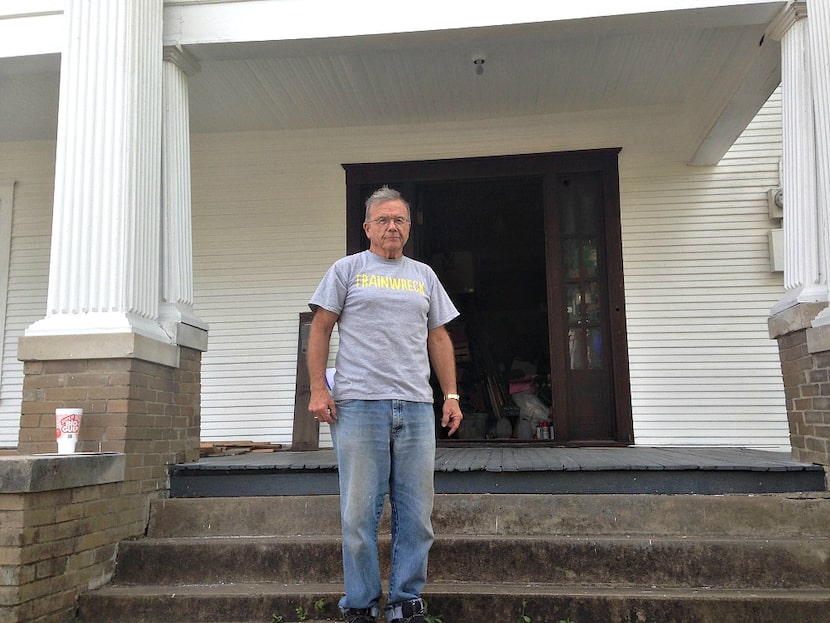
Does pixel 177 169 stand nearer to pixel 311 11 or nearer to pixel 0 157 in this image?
pixel 311 11

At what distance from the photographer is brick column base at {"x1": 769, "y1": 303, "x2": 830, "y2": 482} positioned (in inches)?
141

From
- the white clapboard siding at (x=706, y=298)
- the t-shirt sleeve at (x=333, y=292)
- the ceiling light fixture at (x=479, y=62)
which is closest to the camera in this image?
the t-shirt sleeve at (x=333, y=292)

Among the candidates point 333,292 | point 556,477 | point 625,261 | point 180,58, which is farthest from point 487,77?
point 333,292

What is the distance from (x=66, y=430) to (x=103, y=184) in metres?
1.29

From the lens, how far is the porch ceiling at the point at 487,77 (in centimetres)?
439

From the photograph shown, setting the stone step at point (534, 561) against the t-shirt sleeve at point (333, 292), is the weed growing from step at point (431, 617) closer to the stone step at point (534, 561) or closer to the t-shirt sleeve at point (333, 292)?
the stone step at point (534, 561)

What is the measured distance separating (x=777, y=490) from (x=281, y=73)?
4.26 m

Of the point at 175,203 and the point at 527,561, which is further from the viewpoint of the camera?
the point at 175,203

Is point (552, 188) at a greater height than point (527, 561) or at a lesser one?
greater

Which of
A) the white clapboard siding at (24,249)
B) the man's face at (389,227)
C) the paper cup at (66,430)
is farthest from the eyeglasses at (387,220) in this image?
the white clapboard siding at (24,249)

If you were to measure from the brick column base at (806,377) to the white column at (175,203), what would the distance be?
3414 mm

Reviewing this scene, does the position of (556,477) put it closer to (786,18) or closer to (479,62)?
(786,18)

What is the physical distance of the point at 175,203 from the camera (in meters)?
4.25

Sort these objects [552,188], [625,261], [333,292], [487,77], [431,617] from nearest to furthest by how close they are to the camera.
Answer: [333,292]
[431,617]
[487,77]
[625,261]
[552,188]
